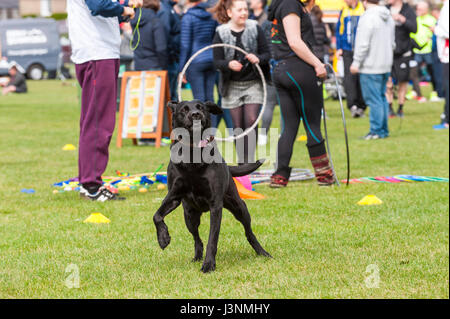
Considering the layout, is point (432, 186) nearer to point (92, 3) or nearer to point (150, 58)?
point (92, 3)

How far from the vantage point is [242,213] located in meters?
4.83

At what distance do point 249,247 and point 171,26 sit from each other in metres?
6.99

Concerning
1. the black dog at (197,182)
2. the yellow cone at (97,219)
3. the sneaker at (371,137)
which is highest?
the black dog at (197,182)

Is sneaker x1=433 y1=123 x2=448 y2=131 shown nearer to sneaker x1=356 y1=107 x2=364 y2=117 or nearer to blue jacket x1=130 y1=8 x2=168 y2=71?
sneaker x1=356 y1=107 x2=364 y2=117

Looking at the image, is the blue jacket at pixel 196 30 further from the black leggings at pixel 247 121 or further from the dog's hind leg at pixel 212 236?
the dog's hind leg at pixel 212 236

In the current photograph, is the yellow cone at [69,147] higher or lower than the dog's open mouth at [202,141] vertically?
lower

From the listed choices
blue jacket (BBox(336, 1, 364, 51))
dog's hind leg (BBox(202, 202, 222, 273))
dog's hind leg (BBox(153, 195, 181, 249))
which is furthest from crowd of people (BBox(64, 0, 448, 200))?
dog's hind leg (BBox(202, 202, 222, 273))

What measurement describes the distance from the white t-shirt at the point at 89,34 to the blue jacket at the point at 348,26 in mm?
7515

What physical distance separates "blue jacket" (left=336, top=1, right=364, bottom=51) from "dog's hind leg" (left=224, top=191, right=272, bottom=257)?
945 cm

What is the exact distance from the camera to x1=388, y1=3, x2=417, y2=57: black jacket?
14625mm

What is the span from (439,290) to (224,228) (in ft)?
6.98

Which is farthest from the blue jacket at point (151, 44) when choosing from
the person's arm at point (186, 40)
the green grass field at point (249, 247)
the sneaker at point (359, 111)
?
the sneaker at point (359, 111)

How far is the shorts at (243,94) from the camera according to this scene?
8.45 m
